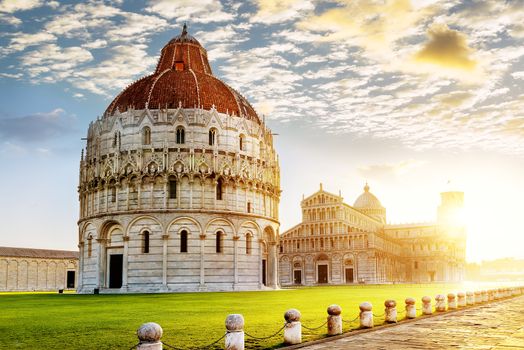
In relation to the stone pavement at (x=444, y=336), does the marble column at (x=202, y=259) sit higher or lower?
higher

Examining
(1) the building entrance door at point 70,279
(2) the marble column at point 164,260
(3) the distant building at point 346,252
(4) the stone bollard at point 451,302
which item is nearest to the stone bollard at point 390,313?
(4) the stone bollard at point 451,302

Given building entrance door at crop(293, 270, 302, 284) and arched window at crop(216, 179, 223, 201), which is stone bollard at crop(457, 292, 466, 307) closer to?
arched window at crop(216, 179, 223, 201)

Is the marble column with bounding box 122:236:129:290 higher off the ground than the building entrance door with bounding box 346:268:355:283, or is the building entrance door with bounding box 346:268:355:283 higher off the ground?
the marble column with bounding box 122:236:129:290

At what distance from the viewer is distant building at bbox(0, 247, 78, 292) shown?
3290 inches

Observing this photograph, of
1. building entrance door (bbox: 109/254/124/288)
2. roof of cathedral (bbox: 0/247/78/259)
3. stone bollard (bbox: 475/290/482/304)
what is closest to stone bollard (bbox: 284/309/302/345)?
stone bollard (bbox: 475/290/482/304)

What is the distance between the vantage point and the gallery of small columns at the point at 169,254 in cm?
4872

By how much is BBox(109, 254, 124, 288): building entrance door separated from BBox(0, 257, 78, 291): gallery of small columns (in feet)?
129

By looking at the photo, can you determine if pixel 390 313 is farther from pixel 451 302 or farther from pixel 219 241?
pixel 219 241

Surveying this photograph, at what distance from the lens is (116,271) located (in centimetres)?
5034

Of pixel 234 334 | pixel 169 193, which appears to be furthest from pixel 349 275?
pixel 234 334

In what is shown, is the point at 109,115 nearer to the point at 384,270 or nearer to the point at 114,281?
the point at 114,281

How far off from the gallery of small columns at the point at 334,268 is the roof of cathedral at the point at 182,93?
5126 cm

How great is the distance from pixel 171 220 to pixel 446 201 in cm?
10383

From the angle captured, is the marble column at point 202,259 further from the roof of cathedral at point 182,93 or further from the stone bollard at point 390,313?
the stone bollard at point 390,313
